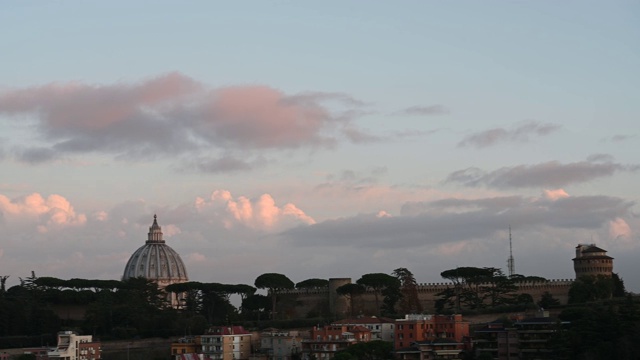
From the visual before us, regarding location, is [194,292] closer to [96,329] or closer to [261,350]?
[96,329]

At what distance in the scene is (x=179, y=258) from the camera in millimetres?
145500

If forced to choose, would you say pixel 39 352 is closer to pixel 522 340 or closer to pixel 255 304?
pixel 255 304

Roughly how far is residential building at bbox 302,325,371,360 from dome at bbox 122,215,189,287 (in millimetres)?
65470

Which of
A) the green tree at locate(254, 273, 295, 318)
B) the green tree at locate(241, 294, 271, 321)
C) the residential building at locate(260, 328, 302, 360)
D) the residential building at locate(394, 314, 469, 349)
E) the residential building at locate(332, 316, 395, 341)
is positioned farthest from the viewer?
the green tree at locate(254, 273, 295, 318)

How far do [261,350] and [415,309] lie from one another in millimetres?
16547

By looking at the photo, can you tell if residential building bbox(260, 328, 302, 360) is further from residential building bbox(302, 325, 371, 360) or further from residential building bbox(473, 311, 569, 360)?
residential building bbox(473, 311, 569, 360)

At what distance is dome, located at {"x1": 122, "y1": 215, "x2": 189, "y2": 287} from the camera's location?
140 metres

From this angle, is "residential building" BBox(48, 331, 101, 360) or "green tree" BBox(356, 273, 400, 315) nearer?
"residential building" BBox(48, 331, 101, 360)

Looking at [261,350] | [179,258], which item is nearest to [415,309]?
[261,350]

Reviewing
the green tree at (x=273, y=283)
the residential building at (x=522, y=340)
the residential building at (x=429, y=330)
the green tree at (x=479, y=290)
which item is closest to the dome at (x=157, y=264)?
the green tree at (x=273, y=283)

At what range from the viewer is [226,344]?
247ft

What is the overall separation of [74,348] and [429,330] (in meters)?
22.4

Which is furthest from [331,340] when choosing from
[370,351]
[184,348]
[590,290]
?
[590,290]

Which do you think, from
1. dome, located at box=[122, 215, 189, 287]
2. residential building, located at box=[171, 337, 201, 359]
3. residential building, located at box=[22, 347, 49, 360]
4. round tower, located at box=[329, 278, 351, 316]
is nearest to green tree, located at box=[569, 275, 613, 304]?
round tower, located at box=[329, 278, 351, 316]
